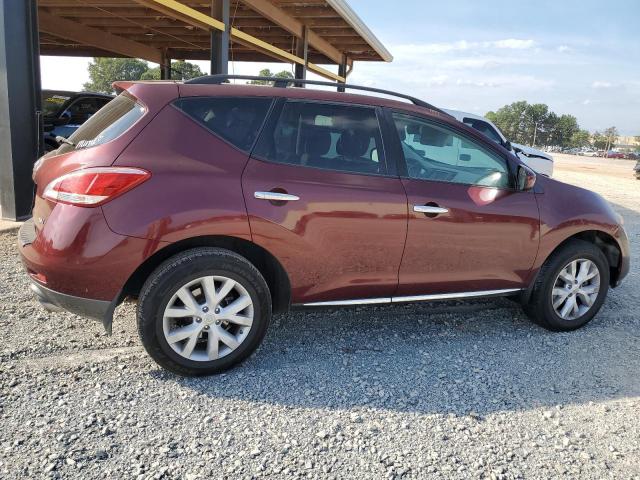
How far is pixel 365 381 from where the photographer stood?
10.9 feet

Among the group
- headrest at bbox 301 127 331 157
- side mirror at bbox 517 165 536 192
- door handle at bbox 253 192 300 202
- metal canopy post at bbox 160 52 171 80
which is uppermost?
metal canopy post at bbox 160 52 171 80

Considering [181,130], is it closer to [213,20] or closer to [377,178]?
[377,178]

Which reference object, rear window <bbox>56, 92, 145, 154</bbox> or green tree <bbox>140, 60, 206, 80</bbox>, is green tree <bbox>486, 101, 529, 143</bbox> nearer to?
green tree <bbox>140, 60, 206, 80</bbox>

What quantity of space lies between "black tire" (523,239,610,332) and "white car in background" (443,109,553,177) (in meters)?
4.37

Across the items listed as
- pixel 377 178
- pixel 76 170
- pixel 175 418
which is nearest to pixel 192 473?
pixel 175 418

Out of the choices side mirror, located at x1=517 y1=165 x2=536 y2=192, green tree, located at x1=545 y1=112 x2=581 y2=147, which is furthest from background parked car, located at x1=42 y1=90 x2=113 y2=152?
green tree, located at x1=545 y1=112 x2=581 y2=147

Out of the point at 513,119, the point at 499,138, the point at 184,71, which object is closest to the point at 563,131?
the point at 513,119

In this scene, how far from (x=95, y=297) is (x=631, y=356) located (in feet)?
12.2

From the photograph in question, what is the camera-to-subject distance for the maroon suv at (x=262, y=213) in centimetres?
295

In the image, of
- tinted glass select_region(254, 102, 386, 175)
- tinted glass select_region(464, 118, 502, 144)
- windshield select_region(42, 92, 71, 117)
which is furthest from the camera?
windshield select_region(42, 92, 71, 117)

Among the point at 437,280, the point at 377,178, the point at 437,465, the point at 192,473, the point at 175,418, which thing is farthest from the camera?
the point at 437,280

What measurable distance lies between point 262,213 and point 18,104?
4.93 m

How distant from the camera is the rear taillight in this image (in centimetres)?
287

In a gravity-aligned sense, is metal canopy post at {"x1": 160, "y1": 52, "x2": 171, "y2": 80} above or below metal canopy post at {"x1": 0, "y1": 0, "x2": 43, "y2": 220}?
above
